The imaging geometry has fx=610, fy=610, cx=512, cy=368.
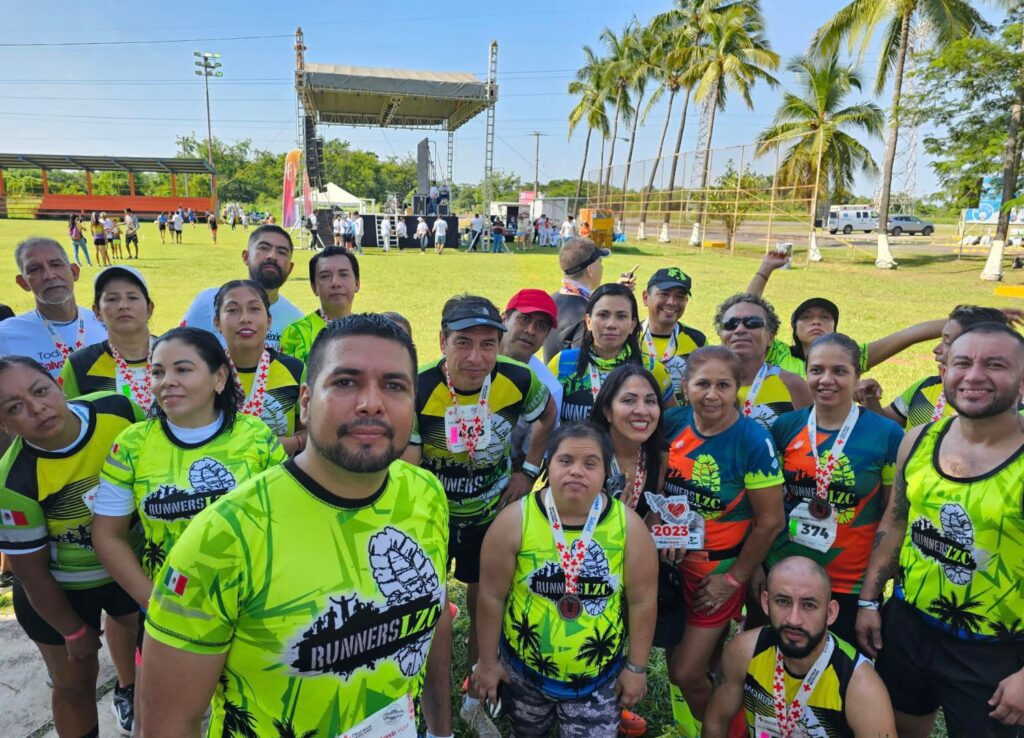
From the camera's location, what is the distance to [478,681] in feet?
8.68

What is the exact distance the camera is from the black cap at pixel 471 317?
2924mm

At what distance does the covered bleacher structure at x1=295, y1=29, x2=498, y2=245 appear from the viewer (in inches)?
1088

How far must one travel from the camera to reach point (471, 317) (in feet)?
9.61

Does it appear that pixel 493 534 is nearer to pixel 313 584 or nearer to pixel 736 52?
pixel 313 584

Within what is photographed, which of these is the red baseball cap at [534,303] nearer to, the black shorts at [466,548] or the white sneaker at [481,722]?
the black shorts at [466,548]

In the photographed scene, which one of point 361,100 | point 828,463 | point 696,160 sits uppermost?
point 361,100

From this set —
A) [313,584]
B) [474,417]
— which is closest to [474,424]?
[474,417]

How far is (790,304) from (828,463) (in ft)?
45.3

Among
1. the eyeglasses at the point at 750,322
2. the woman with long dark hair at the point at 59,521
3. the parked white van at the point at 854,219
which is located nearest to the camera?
the woman with long dark hair at the point at 59,521

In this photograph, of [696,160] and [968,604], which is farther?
[696,160]

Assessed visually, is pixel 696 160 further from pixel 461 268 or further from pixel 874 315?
pixel 874 315

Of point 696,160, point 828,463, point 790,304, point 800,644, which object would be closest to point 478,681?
point 800,644

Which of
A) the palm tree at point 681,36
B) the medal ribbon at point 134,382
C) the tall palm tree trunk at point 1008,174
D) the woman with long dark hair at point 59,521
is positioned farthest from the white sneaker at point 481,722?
the palm tree at point 681,36

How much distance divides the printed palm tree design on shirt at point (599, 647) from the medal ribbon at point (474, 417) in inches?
42.5
